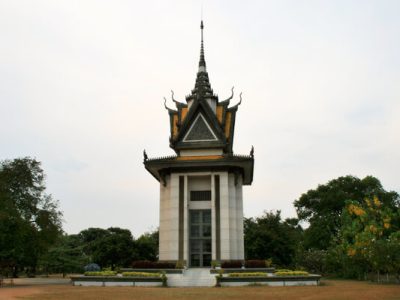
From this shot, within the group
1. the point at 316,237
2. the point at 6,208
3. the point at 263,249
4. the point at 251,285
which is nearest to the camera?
the point at 251,285

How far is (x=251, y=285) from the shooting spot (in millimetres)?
27406

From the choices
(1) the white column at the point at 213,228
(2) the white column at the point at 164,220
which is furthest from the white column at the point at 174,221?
(1) the white column at the point at 213,228

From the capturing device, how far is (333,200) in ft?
208

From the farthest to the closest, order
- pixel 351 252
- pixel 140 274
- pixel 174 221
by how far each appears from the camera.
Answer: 1. pixel 351 252
2. pixel 174 221
3. pixel 140 274

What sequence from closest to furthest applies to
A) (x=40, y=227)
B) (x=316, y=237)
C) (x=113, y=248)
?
(x=40, y=227)
(x=113, y=248)
(x=316, y=237)

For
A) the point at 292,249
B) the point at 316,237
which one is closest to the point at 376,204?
the point at 292,249

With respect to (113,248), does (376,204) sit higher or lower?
higher

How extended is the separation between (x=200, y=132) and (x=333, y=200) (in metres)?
31.9

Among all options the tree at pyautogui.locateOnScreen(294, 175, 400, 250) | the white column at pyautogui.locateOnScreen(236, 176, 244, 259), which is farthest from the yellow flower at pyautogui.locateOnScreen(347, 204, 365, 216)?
the tree at pyautogui.locateOnScreen(294, 175, 400, 250)

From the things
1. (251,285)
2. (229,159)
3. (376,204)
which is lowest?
(251,285)

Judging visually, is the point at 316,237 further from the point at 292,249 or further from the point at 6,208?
the point at 6,208

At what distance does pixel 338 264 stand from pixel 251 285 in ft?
64.9

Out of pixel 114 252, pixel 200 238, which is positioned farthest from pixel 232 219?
pixel 114 252

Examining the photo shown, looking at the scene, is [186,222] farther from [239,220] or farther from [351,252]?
[351,252]
